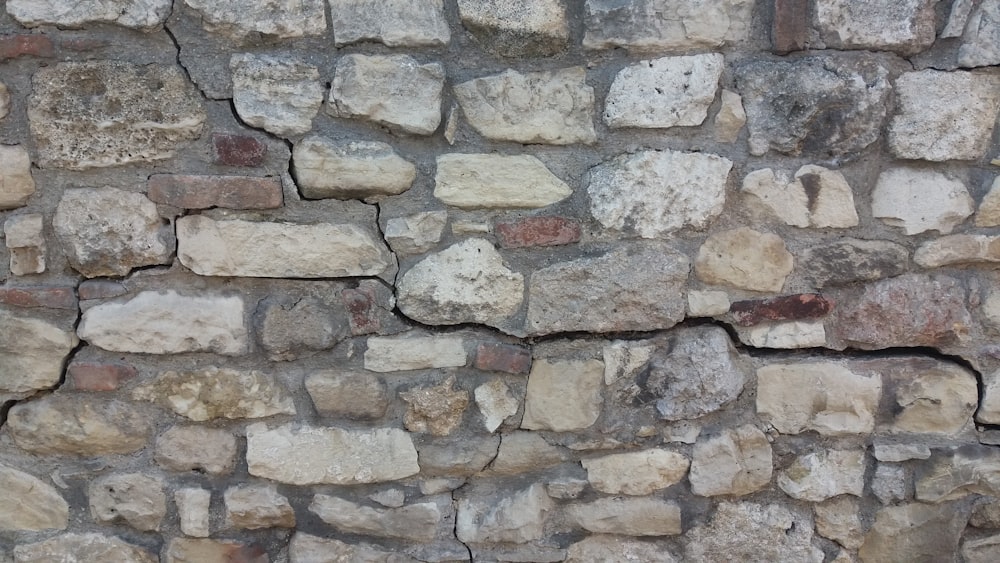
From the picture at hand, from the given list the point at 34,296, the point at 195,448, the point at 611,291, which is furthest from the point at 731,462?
the point at 34,296

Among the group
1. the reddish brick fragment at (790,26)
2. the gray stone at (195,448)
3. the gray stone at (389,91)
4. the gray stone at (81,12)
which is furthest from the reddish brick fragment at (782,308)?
the gray stone at (81,12)

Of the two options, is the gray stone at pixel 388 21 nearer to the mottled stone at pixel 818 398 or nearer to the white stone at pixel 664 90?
the white stone at pixel 664 90

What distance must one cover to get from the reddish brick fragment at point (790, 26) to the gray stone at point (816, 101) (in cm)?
3

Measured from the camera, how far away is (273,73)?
5.23ft

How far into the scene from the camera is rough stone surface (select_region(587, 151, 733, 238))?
1657 millimetres

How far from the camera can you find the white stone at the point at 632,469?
5.68 ft

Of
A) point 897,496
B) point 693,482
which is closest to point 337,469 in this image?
point 693,482

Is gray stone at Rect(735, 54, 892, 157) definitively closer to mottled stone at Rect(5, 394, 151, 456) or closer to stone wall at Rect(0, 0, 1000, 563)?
stone wall at Rect(0, 0, 1000, 563)

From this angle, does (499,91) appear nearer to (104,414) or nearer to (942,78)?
(942,78)

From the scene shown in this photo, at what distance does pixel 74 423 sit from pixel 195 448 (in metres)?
0.25

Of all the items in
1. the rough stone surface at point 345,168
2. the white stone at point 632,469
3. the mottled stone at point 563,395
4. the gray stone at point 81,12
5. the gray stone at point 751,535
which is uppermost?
the gray stone at point 81,12

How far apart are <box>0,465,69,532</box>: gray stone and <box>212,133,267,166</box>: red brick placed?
0.81 m

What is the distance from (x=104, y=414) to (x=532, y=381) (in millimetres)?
912

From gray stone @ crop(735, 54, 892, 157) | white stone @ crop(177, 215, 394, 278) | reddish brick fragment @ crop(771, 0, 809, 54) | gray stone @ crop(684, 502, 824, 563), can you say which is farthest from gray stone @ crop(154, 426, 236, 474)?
reddish brick fragment @ crop(771, 0, 809, 54)
